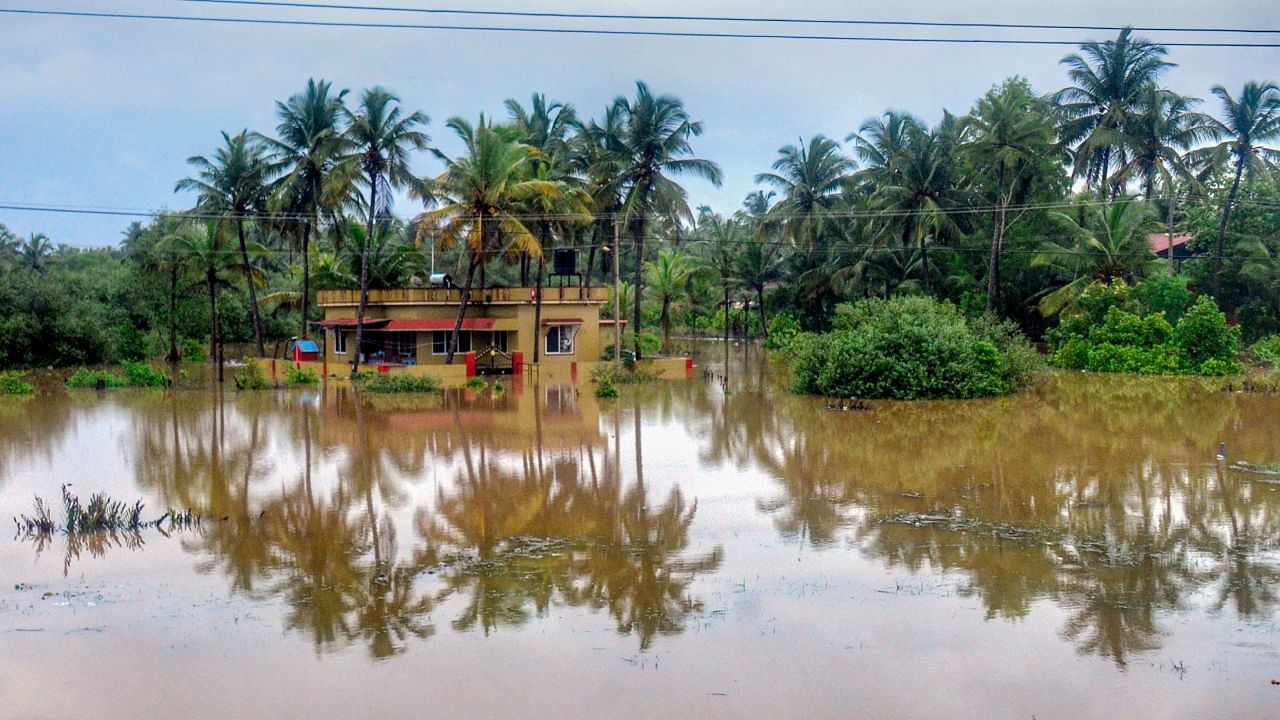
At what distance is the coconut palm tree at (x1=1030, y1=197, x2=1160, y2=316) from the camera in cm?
3862

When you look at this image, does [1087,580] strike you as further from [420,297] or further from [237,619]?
[420,297]

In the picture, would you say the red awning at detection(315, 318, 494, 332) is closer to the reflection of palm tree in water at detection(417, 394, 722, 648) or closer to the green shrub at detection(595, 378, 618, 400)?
the green shrub at detection(595, 378, 618, 400)

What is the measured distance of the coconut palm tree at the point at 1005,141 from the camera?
3966 cm

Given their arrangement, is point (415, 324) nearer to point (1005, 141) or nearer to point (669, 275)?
point (669, 275)

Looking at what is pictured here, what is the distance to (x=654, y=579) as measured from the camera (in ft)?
35.8

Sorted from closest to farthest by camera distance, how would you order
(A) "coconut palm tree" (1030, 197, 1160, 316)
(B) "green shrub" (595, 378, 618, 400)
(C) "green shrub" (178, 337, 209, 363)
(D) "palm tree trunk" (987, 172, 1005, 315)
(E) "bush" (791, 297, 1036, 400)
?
(E) "bush" (791, 297, 1036, 400) → (B) "green shrub" (595, 378, 618, 400) → (A) "coconut palm tree" (1030, 197, 1160, 316) → (D) "palm tree trunk" (987, 172, 1005, 315) → (C) "green shrub" (178, 337, 209, 363)

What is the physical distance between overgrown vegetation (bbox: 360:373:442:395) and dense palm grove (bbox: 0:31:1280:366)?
547 cm

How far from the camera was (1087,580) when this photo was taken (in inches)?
415

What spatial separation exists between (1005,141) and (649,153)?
13.1m

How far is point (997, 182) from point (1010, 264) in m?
3.40

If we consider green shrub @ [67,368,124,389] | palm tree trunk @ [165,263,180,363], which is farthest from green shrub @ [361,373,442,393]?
palm tree trunk @ [165,263,180,363]

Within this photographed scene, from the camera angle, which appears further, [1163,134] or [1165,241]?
[1165,241]

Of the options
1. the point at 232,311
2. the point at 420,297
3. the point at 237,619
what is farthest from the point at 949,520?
the point at 232,311

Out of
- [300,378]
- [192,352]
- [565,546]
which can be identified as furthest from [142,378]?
[565,546]
